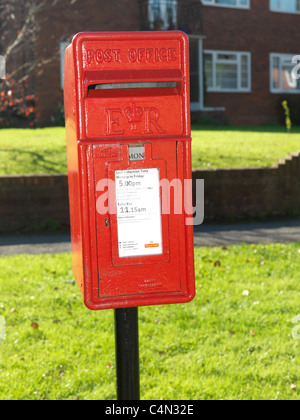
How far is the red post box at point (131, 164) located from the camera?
244cm

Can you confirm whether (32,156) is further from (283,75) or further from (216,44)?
(283,75)

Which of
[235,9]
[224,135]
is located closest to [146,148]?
[224,135]

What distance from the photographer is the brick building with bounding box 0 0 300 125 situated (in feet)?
62.9

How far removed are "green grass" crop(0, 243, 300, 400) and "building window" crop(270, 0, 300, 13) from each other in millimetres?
20157

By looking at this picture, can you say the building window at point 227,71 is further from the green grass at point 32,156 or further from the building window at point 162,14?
the green grass at point 32,156

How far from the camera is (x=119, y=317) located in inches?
106

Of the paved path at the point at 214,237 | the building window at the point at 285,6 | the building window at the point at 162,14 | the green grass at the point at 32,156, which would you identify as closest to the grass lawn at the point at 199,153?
the green grass at the point at 32,156

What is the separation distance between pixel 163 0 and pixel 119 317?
19950mm

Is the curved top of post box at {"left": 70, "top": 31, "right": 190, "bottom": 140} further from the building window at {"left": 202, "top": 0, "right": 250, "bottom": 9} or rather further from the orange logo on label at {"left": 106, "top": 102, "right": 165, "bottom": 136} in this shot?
the building window at {"left": 202, "top": 0, "right": 250, "bottom": 9}

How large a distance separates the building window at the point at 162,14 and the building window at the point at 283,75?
502cm

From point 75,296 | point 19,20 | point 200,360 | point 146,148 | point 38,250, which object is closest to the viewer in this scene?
point 146,148

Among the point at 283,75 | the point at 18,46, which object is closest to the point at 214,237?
the point at 18,46

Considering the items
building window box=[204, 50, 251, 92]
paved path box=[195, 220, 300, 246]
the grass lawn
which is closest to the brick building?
building window box=[204, 50, 251, 92]

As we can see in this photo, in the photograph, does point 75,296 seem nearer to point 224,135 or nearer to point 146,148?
point 146,148
